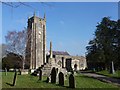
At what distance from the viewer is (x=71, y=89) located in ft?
59.5

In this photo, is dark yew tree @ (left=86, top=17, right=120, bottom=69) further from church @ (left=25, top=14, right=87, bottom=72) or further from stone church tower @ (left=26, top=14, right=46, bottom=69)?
stone church tower @ (left=26, top=14, right=46, bottom=69)

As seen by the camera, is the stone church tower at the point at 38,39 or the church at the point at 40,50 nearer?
the church at the point at 40,50

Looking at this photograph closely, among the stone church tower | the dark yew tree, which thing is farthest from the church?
the dark yew tree

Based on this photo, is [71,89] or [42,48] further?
[42,48]

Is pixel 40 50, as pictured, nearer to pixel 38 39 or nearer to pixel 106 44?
pixel 38 39

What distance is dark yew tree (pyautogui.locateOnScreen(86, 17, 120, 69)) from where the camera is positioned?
55156mm

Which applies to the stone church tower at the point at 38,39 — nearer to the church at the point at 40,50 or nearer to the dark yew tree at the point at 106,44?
the church at the point at 40,50

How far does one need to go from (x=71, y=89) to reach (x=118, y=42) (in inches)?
1494

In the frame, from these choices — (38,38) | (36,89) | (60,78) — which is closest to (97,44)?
(38,38)

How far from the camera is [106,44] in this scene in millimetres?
56719

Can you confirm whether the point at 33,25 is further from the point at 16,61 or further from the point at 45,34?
the point at 16,61

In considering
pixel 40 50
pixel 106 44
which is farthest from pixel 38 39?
pixel 106 44

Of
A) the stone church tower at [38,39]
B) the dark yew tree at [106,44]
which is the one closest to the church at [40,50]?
the stone church tower at [38,39]

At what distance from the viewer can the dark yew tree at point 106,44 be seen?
5516cm
